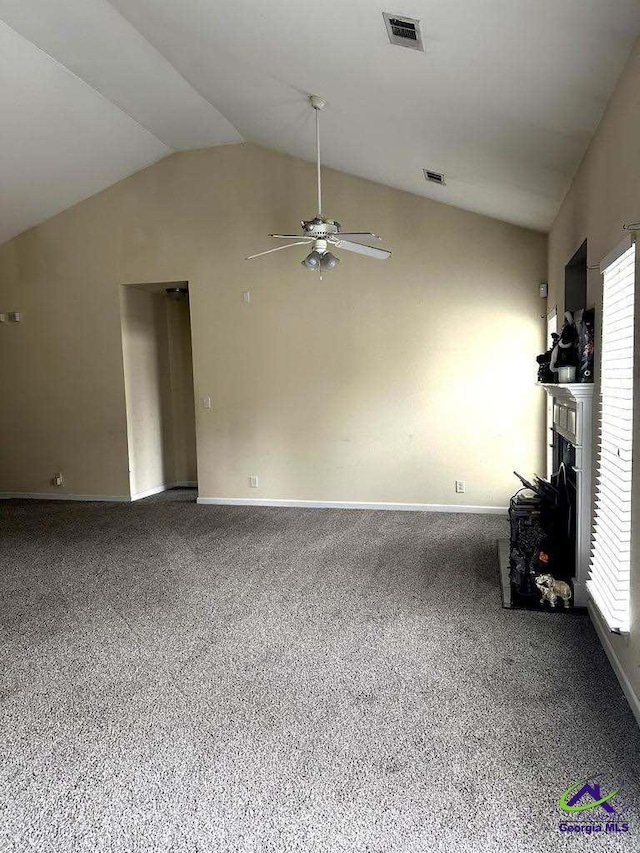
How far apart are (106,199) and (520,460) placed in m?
5.22

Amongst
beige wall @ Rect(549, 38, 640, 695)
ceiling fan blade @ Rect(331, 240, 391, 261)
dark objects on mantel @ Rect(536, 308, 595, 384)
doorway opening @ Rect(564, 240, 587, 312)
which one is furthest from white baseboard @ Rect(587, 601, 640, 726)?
ceiling fan blade @ Rect(331, 240, 391, 261)

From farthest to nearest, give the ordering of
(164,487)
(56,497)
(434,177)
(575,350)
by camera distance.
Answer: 1. (164,487)
2. (56,497)
3. (434,177)
4. (575,350)

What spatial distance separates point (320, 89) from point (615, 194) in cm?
220

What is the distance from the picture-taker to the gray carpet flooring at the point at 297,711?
1.84 m

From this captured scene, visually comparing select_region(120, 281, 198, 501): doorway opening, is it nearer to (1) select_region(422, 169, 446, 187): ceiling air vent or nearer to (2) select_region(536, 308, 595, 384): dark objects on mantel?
(1) select_region(422, 169, 446, 187): ceiling air vent

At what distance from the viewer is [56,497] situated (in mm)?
7086

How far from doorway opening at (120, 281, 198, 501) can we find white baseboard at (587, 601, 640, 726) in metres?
5.18

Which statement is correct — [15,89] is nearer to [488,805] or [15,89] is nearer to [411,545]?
[411,545]

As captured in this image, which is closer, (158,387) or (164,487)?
(158,387)

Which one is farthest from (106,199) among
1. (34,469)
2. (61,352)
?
(34,469)

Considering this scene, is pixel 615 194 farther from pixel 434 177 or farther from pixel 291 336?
pixel 291 336

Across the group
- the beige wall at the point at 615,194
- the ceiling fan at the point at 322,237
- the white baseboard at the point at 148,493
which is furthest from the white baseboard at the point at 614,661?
the white baseboard at the point at 148,493

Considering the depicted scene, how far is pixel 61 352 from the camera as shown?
6867 mm

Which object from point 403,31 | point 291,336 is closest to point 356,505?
point 291,336
